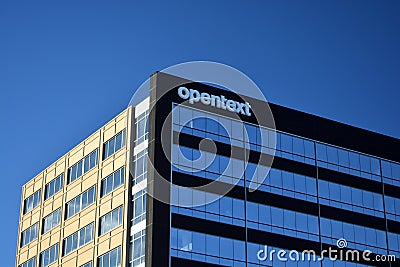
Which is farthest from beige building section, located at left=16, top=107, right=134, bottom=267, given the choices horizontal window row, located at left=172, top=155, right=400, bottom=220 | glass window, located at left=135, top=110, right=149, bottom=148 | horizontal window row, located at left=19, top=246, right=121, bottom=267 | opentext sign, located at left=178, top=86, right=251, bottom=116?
horizontal window row, located at left=172, top=155, right=400, bottom=220

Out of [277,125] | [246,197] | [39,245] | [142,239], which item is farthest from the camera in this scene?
[39,245]

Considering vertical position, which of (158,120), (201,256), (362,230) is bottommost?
(201,256)

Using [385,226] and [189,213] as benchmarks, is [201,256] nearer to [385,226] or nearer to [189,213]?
[189,213]

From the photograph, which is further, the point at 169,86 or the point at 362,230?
the point at 362,230

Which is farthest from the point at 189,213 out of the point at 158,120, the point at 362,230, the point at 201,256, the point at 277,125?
the point at 362,230

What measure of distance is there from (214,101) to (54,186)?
→ 1977 centimetres

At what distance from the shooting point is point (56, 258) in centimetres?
7806

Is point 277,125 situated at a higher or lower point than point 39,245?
higher

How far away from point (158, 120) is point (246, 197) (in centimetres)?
960

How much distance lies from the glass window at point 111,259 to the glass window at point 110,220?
202cm

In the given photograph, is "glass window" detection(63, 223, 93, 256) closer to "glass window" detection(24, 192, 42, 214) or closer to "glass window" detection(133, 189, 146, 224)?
"glass window" detection(133, 189, 146, 224)

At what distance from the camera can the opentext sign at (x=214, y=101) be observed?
69.4m

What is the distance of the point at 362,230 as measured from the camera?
77312 mm

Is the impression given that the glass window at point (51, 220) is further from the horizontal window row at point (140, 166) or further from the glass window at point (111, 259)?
the horizontal window row at point (140, 166)
